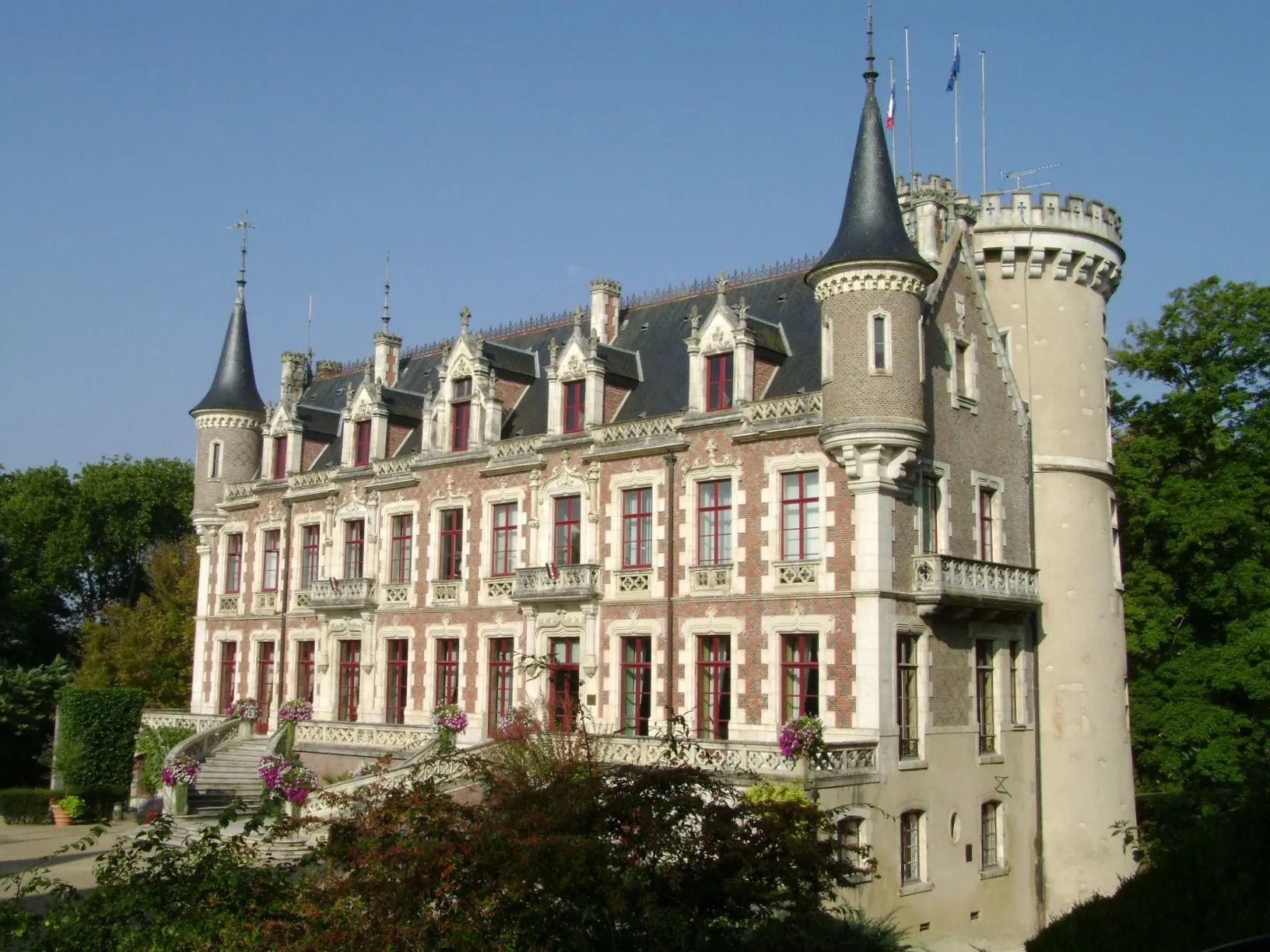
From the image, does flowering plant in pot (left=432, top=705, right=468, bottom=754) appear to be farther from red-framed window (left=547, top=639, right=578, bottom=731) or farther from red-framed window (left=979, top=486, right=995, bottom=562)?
red-framed window (left=979, top=486, right=995, bottom=562)

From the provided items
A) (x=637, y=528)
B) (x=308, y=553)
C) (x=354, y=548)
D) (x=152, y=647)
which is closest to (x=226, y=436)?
(x=308, y=553)

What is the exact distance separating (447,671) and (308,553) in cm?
706

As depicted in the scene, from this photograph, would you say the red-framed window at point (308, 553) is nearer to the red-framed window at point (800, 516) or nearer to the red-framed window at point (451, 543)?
the red-framed window at point (451, 543)

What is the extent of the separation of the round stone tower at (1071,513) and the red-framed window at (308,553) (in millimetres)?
18805

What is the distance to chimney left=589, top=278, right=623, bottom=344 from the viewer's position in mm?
31828

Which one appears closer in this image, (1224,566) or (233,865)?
A: (233,865)

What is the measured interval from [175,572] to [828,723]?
1200 inches

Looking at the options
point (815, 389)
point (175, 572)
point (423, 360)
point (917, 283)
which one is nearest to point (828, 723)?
point (815, 389)

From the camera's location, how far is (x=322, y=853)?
12641mm

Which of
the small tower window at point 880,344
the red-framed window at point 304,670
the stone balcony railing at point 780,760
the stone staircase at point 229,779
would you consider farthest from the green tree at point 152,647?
the small tower window at point 880,344

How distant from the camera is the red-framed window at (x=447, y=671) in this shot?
30938 millimetres

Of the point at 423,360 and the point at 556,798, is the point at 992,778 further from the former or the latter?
the point at 423,360

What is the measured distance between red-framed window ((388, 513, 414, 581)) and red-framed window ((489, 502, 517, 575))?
3.11 meters

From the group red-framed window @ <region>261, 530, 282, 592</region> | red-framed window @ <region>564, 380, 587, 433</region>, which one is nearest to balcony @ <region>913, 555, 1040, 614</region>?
red-framed window @ <region>564, 380, 587, 433</region>
